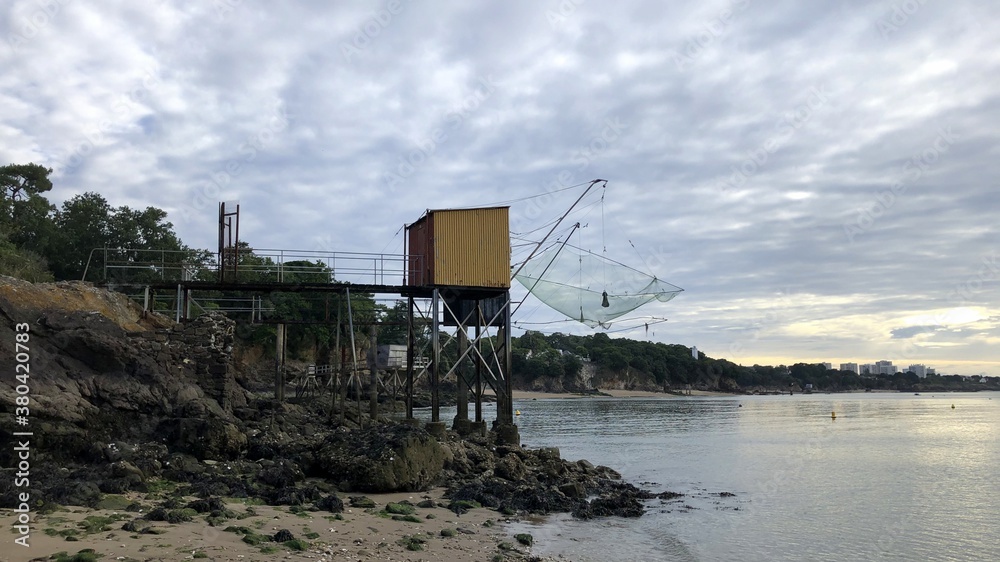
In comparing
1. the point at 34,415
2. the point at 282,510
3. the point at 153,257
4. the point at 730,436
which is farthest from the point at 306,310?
the point at 282,510

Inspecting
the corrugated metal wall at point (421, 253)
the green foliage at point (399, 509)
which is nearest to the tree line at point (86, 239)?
the corrugated metal wall at point (421, 253)

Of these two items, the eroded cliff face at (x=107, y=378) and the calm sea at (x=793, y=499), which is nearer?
the calm sea at (x=793, y=499)

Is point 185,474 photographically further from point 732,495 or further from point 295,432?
point 732,495

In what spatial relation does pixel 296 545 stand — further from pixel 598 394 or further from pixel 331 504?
pixel 598 394

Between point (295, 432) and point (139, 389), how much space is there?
5.45 meters

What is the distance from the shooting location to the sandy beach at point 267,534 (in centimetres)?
1080

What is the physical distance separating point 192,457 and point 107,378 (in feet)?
14.2

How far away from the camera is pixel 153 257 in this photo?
50.2m

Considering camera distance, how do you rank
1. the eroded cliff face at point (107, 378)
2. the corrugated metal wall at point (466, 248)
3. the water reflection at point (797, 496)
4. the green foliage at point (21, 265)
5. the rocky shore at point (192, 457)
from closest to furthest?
1. the rocky shore at point (192, 457)
2. the water reflection at point (797, 496)
3. the eroded cliff face at point (107, 378)
4. the corrugated metal wall at point (466, 248)
5. the green foliage at point (21, 265)

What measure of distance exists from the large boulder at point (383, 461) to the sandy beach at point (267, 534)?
2.00 metres

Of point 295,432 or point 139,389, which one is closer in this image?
point 139,389

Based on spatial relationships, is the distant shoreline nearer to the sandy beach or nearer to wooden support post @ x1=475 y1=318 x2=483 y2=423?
wooden support post @ x1=475 y1=318 x2=483 y2=423

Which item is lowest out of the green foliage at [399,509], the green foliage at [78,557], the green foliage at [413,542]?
the green foliage at [413,542]

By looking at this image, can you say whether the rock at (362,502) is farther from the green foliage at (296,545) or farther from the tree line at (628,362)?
the tree line at (628,362)
